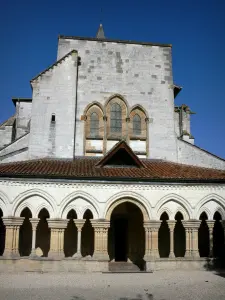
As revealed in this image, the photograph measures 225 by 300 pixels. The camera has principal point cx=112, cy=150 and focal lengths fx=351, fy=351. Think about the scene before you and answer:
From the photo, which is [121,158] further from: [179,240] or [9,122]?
[9,122]

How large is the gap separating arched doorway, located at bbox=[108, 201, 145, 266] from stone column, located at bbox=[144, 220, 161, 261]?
1.75 metres

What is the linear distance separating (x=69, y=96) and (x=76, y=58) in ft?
8.38

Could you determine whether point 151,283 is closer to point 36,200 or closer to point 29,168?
point 36,200

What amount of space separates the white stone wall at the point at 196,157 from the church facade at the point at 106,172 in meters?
0.06

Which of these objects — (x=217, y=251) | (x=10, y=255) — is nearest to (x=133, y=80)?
(x=217, y=251)

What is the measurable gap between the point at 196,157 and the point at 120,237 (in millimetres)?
6721

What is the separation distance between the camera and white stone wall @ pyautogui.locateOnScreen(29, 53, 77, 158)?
2045 cm

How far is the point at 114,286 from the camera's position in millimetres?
12484

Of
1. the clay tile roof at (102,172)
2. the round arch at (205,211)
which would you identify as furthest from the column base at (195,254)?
the clay tile roof at (102,172)

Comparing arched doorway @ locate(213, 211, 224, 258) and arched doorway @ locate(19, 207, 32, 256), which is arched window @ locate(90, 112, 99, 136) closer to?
arched doorway @ locate(19, 207, 32, 256)

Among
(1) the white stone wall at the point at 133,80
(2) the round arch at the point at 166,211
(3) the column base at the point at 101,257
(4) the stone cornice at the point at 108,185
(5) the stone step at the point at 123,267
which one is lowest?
(5) the stone step at the point at 123,267

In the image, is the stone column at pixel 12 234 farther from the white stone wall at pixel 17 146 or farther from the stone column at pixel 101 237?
the white stone wall at pixel 17 146

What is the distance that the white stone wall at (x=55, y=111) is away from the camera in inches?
805

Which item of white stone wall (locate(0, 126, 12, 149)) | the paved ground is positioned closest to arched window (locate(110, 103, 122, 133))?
white stone wall (locate(0, 126, 12, 149))
